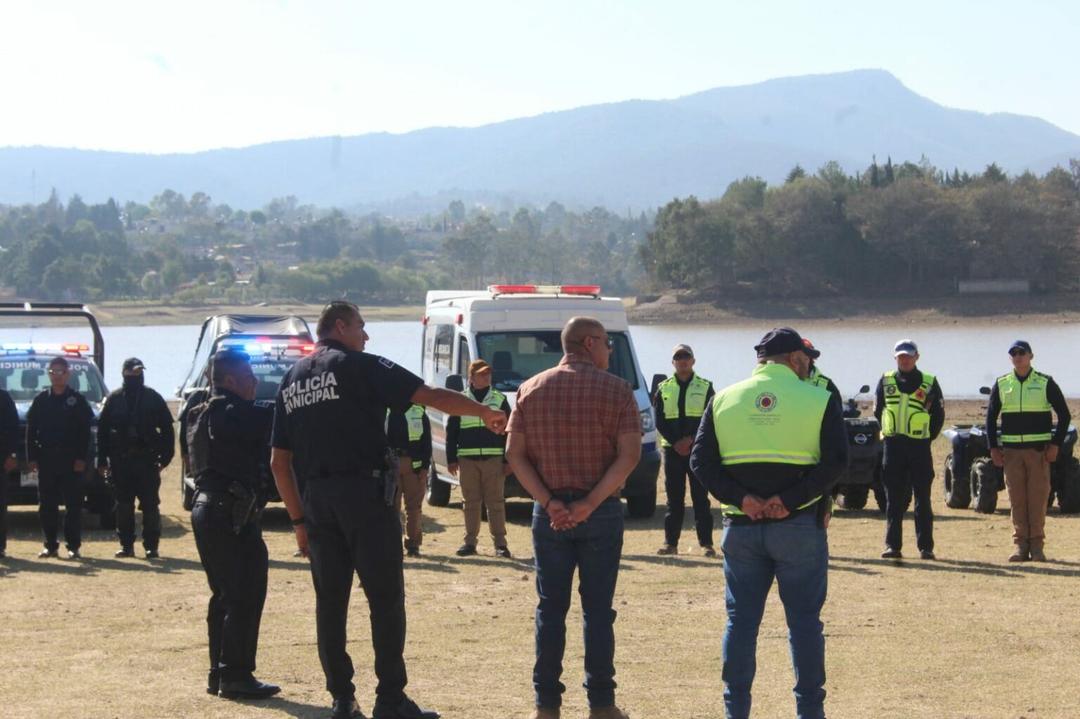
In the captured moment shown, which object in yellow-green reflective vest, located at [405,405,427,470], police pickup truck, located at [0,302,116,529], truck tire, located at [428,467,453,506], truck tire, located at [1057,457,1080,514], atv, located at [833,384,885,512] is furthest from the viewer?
truck tire, located at [428,467,453,506]

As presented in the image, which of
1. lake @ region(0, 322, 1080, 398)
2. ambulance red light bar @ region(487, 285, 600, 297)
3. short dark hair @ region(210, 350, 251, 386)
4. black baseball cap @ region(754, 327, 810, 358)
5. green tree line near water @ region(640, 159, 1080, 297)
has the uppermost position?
green tree line near water @ region(640, 159, 1080, 297)

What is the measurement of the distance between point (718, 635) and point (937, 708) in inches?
92.9

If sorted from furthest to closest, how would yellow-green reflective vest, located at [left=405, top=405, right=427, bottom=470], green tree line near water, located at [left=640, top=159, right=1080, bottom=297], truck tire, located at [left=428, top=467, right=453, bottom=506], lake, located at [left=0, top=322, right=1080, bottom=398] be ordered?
1. green tree line near water, located at [left=640, top=159, right=1080, bottom=297]
2. lake, located at [left=0, top=322, right=1080, bottom=398]
3. truck tire, located at [left=428, top=467, right=453, bottom=506]
4. yellow-green reflective vest, located at [left=405, top=405, right=427, bottom=470]

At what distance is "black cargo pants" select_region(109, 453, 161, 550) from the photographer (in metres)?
14.0

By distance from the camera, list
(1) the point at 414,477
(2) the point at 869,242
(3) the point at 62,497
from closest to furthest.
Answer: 1. (1) the point at 414,477
2. (3) the point at 62,497
3. (2) the point at 869,242

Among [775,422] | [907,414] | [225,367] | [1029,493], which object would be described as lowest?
[1029,493]

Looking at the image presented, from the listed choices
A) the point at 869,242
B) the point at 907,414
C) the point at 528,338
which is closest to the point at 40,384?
the point at 528,338

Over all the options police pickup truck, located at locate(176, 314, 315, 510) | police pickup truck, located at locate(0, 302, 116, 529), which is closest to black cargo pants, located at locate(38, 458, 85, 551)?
police pickup truck, located at locate(0, 302, 116, 529)

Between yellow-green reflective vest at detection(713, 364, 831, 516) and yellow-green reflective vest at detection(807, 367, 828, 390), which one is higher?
yellow-green reflective vest at detection(713, 364, 831, 516)

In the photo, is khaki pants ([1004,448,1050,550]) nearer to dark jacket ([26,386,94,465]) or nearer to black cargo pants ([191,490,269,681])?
black cargo pants ([191,490,269,681])

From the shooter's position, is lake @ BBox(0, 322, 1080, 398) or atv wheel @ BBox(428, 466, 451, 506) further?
lake @ BBox(0, 322, 1080, 398)

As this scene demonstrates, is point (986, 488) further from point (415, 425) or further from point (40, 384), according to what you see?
point (40, 384)

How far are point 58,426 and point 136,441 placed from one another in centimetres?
77

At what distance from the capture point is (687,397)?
13.9 metres
